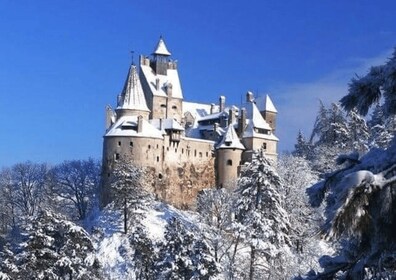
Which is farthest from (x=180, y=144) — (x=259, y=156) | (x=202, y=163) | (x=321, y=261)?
(x=321, y=261)

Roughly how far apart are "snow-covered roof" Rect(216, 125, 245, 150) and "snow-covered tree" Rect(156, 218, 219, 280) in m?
35.1

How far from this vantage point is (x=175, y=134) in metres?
64.0

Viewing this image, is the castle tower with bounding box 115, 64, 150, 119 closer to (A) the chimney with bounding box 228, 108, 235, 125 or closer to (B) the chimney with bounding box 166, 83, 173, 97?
(B) the chimney with bounding box 166, 83, 173, 97

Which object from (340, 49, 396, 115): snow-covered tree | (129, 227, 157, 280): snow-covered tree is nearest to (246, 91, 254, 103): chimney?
(129, 227, 157, 280): snow-covered tree

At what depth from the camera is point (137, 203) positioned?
53.7 metres

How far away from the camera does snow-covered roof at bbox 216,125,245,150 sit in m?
65.3

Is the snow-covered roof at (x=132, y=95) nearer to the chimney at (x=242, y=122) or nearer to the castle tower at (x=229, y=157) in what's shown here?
the castle tower at (x=229, y=157)

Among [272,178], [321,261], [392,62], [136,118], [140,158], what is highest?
[136,118]

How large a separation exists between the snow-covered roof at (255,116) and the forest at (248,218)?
14.1 ft

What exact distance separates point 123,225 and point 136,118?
12598 mm

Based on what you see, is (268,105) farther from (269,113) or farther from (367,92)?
(367,92)

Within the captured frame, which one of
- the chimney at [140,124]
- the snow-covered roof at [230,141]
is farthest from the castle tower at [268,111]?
the chimney at [140,124]

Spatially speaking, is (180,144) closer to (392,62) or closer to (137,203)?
(137,203)

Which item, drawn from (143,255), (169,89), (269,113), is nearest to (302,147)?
(269,113)
